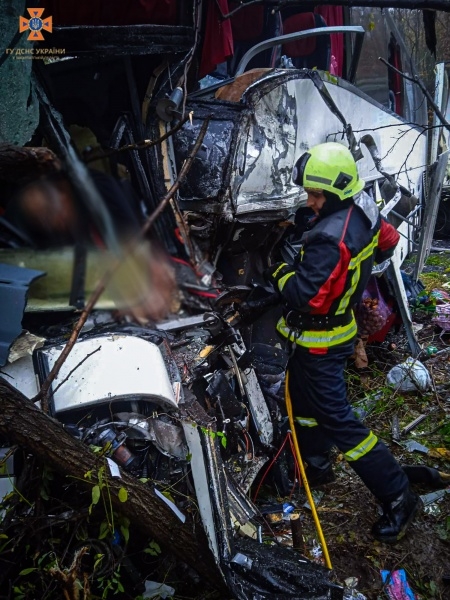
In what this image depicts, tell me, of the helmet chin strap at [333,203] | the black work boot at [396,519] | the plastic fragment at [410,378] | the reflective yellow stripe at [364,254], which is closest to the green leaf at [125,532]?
the black work boot at [396,519]

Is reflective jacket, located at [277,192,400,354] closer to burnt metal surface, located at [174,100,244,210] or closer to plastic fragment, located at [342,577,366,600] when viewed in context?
burnt metal surface, located at [174,100,244,210]

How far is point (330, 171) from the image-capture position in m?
2.56

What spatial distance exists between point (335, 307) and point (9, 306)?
63.8 inches

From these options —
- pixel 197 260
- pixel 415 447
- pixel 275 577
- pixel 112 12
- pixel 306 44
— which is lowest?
pixel 415 447

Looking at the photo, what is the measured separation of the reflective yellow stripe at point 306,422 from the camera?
2.88 meters

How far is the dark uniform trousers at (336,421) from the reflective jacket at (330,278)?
111 mm

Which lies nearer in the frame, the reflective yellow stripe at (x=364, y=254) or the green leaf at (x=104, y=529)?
the green leaf at (x=104, y=529)

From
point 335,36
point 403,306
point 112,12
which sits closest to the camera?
point 112,12

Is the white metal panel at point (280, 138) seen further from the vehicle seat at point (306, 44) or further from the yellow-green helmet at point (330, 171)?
the vehicle seat at point (306, 44)

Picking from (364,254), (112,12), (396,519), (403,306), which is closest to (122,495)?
(396,519)

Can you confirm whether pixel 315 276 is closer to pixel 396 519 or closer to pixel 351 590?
pixel 396 519

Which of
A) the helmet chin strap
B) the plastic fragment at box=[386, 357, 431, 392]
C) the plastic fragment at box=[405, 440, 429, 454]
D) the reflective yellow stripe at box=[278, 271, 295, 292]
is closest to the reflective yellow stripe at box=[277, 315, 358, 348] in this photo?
the reflective yellow stripe at box=[278, 271, 295, 292]

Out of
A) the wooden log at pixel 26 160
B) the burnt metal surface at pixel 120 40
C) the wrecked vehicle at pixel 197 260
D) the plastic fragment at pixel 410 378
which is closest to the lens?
the wooden log at pixel 26 160

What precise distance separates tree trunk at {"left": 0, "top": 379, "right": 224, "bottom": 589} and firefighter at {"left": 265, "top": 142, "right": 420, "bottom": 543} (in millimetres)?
992
